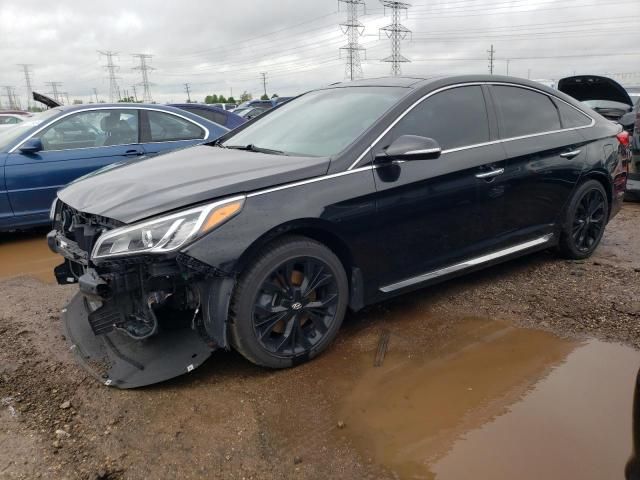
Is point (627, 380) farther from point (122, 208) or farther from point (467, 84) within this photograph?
point (122, 208)

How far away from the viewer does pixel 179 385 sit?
2848 millimetres

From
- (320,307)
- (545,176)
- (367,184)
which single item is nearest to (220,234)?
(320,307)

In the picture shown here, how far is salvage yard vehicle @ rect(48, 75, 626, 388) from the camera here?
104 inches

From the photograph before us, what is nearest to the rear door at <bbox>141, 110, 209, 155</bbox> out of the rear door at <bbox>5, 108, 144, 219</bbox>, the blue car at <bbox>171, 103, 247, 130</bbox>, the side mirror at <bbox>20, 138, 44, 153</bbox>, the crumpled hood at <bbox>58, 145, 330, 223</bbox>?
the rear door at <bbox>5, 108, 144, 219</bbox>

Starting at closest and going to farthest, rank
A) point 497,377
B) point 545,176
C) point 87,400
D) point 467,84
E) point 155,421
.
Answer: point 155,421
point 87,400
point 497,377
point 467,84
point 545,176

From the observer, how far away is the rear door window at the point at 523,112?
3969mm

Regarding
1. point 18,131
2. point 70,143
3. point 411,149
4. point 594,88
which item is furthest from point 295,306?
point 594,88

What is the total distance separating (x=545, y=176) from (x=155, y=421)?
10.7ft

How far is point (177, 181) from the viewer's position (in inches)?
115

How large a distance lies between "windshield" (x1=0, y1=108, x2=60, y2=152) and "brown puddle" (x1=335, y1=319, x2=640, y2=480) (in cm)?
474

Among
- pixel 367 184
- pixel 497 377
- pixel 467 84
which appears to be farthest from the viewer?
pixel 467 84

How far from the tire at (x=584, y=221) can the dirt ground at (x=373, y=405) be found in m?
0.78

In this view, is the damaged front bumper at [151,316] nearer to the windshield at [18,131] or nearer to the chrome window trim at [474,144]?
the chrome window trim at [474,144]

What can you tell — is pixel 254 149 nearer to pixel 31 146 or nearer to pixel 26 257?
pixel 26 257
